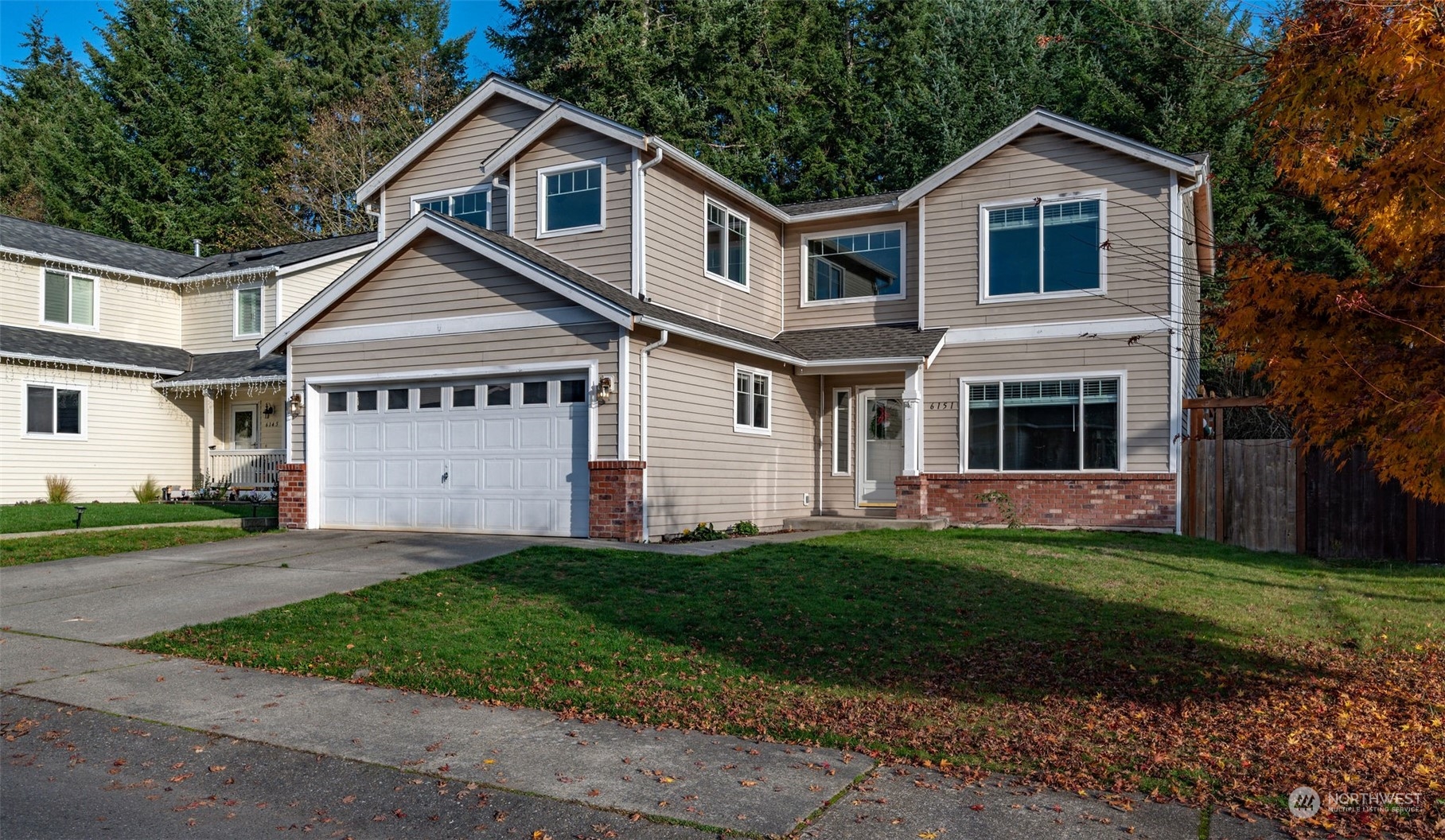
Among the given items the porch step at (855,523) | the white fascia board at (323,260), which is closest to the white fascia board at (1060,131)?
the porch step at (855,523)

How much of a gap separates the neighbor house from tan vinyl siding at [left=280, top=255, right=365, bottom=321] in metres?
6.05

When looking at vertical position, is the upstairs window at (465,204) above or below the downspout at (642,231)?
above

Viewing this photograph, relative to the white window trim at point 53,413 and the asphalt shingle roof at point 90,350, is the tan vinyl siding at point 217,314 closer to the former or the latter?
the asphalt shingle roof at point 90,350

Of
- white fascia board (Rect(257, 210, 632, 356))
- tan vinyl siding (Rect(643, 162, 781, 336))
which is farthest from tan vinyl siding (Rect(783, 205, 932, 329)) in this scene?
white fascia board (Rect(257, 210, 632, 356))

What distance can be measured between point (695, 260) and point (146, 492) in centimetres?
1454

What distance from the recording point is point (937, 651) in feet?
26.6

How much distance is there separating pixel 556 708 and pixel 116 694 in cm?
304

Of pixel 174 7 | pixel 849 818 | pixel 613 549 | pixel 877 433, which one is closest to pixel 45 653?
pixel 613 549

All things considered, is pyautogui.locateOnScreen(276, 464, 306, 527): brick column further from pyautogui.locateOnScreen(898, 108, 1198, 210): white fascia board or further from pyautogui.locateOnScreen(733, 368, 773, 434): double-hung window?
pyautogui.locateOnScreen(898, 108, 1198, 210): white fascia board

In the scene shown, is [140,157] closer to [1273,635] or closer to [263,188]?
[263,188]

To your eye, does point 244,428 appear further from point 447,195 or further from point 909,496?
point 909,496

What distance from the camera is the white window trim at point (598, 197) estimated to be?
16.3 m

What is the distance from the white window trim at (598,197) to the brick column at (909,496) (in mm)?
6343

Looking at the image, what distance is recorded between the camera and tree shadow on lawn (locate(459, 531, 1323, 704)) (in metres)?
7.38
